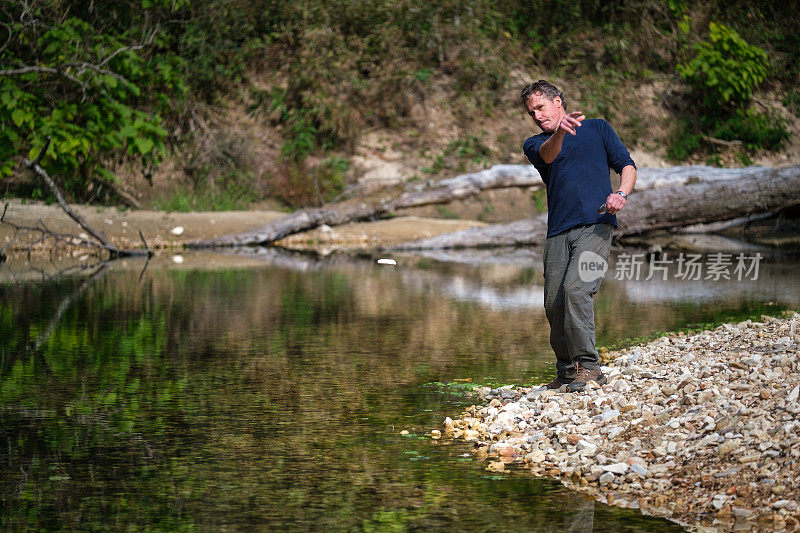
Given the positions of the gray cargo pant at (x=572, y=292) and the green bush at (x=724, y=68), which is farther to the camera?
the green bush at (x=724, y=68)

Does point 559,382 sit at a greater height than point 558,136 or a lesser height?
lesser

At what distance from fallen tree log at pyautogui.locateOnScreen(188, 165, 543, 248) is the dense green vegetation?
1950 mm

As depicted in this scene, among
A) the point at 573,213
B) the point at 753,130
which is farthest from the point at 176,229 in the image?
the point at 753,130

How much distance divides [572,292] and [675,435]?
131 centimetres

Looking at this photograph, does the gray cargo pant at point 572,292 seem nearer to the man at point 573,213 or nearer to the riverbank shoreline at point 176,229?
the man at point 573,213

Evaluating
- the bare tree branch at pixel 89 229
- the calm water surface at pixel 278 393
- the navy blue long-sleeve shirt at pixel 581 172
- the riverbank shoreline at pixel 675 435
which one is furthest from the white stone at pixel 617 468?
the bare tree branch at pixel 89 229

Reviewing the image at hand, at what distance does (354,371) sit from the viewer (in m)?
7.53

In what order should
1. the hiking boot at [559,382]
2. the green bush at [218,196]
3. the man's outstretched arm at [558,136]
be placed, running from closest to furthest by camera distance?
the man's outstretched arm at [558,136]
the hiking boot at [559,382]
the green bush at [218,196]

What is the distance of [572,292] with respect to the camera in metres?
6.05

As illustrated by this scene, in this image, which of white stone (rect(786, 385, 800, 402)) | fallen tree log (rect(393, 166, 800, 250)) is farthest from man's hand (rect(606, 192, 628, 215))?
fallen tree log (rect(393, 166, 800, 250))

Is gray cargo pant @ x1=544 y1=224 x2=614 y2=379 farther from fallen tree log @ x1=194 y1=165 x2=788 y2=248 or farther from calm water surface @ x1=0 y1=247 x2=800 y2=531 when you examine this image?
fallen tree log @ x1=194 y1=165 x2=788 y2=248

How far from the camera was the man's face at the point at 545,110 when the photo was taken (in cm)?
601

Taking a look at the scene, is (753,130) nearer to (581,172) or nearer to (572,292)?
(581,172)

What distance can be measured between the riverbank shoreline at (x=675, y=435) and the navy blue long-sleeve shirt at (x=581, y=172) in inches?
41.4
